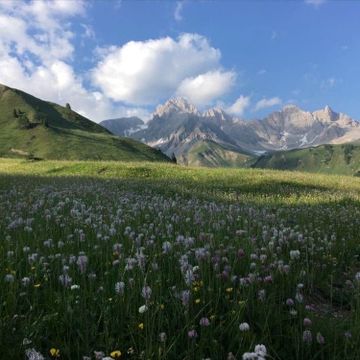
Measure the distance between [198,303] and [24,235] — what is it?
420 centimetres

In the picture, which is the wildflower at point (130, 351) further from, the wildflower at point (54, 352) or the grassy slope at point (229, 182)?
the grassy slope at point (229, 182)

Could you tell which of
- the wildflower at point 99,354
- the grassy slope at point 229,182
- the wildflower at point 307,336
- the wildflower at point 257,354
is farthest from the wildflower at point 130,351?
the grassy slope at point 229,182

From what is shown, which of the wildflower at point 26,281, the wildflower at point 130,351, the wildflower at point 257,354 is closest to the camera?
the wildflower at point 257,354

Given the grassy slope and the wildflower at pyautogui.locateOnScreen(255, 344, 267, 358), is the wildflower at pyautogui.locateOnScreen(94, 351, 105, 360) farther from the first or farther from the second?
the grassy slope

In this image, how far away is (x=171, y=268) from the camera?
19.7 ft

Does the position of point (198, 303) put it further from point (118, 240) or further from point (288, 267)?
point (118, 240)

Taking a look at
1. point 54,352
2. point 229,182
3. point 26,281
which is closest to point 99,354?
point 54,352

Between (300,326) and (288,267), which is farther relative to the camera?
(288,267)

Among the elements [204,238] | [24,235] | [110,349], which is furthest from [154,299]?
[24,235]

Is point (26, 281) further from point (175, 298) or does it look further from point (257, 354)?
point (257, 354)

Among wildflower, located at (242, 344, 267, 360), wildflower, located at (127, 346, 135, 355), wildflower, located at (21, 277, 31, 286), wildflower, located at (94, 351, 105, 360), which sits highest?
wildflower, located at (242, 344, 267, 360)

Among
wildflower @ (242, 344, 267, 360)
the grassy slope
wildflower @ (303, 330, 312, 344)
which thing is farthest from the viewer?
the grassy slope

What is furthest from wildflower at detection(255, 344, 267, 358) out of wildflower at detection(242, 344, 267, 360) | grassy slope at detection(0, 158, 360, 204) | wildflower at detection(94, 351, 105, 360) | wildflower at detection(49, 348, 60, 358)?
grassy slope at detection(0, 158, 360, 204)

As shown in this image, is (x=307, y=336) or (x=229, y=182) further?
(x=229, y=182)
